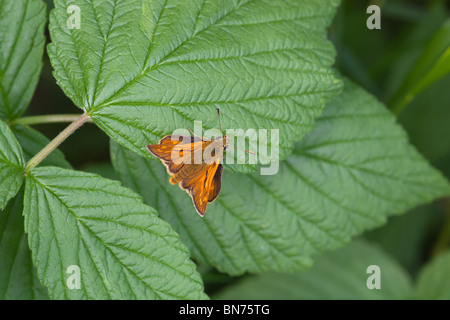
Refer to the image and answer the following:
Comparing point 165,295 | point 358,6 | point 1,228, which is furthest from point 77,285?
point 358,6

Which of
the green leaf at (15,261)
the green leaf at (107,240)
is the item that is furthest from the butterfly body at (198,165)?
the green leaf at (15,261)

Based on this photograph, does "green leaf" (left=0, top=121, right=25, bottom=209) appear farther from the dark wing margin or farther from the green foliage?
the dark wing margin

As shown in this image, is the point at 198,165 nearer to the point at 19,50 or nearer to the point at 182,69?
the point at 182,69

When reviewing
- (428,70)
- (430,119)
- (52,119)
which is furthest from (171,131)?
(430,119)

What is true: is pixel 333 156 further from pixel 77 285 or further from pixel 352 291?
pixel 77 285

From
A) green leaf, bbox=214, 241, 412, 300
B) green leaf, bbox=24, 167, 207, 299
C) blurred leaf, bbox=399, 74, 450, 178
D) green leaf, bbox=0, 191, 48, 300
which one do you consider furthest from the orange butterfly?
blurred leaf, bbox=399, 74, 450, 178

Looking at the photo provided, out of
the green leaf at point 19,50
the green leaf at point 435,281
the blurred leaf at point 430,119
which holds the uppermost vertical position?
the blurred leaf at point 430,119

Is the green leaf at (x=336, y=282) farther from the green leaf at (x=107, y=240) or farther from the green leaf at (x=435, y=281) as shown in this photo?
the green leaf at (x=107, y=240)
